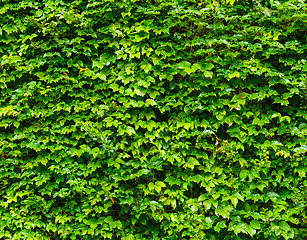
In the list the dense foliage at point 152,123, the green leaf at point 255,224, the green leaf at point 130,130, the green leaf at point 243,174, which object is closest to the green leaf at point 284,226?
the dense foliage at point 152,123

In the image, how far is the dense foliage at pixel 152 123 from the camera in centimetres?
267

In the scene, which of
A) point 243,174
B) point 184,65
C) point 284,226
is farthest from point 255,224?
point 184,65

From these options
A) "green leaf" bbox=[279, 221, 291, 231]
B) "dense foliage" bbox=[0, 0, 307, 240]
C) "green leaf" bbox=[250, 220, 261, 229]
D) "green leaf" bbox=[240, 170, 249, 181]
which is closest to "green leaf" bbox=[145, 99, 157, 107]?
"dense foliage" bbox=[0, 0, 307, 240]

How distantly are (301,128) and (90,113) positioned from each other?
7.56 ft

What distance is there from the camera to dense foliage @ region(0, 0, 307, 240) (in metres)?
2.67

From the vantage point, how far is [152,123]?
8.88 ft

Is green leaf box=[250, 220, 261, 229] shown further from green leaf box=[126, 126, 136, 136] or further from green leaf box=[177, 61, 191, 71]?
green leaf box=[177, 61, 191, 71]

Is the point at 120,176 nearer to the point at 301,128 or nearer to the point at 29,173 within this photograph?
the point at 29,173

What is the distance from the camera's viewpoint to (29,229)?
2.69 metres

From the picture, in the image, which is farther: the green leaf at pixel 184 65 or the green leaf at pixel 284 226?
the green leaf at pixel 184 65

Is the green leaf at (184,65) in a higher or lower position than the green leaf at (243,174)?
higher

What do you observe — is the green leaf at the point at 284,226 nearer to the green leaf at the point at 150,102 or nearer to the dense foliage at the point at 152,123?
the dense foliage at the point at 152,123

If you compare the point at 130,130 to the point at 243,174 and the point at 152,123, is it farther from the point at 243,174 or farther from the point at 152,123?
the point at 243,174

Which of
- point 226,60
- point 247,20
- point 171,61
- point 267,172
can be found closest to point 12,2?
point 171,61
